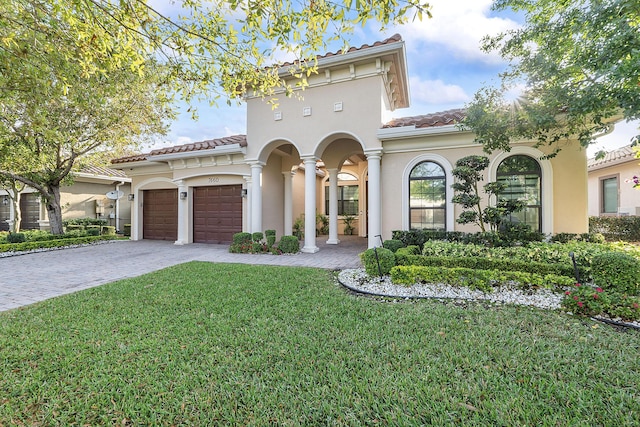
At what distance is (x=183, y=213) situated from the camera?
486 inches

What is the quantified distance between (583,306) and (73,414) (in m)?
5.71

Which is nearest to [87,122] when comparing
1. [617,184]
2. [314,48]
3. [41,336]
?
[41,336]

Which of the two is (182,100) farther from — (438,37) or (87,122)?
(87,122)

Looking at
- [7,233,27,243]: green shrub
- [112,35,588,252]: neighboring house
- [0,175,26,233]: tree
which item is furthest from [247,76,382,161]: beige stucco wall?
[0,175,26,233]: tree

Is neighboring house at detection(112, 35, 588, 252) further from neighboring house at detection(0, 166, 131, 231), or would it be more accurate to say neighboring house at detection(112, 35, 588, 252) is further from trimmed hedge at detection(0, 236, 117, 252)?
neighboring house at detection(0, 166, 131, 231)

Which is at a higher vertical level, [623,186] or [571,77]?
[571,77]

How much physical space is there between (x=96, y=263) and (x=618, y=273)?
11541 mm

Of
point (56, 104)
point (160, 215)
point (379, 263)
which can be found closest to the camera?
point (379, 263)

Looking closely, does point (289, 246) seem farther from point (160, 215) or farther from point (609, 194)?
point (609, 194)

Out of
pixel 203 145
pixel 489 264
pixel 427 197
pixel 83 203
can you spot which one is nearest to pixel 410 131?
pixel 427 197

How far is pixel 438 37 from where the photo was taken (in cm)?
803

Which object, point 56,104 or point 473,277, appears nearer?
point 473,277

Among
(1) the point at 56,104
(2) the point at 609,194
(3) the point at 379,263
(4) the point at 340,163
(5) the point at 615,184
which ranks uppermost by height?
(1) the point at 56,104

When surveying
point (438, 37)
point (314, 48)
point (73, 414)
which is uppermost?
point (438, 37)
